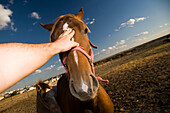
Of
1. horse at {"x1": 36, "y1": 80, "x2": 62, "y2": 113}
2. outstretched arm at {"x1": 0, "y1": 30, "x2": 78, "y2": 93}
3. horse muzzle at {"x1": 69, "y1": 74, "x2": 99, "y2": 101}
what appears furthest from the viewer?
horse at {"x1": 36, "y1": 80, "x2": 62, "y2": 113}

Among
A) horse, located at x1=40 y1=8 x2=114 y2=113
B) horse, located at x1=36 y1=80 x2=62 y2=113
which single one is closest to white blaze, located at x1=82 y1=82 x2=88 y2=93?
horse, located at x1=40 y1=8 x2=114 y2=113

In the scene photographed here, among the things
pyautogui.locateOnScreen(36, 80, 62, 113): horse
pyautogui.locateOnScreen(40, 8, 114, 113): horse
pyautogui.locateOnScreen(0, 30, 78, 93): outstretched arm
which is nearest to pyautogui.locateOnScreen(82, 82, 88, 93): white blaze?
pyautogui.locateOnScreen(40, 8, 114, 113): horse

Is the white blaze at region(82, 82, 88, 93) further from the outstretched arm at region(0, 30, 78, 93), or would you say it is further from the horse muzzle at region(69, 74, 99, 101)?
the outstretched arm at region(0, 30, 78, 93)

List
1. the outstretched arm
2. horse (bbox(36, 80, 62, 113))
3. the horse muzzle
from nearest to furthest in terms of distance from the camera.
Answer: the outstretched arm
the horse muzzle
horse (bbox(36, 80, 62, 113))

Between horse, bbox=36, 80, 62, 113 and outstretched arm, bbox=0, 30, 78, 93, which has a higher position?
outstretched arm, bbox=0, 30, 78, 93

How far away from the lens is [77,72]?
1.27 meters

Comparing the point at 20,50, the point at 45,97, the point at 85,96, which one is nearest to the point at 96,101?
the point at 85,96

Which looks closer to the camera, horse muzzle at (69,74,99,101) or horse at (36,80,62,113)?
horse muzzle at (69,74,99,101)

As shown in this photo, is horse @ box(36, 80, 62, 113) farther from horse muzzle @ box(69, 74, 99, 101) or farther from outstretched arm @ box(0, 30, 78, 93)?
outstretched arm @ box(0, 30, 78, 93)

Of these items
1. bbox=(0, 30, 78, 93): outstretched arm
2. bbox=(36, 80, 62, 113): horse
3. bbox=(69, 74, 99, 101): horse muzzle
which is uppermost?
bbox=(0, 30, 78, 93): outstretched arm

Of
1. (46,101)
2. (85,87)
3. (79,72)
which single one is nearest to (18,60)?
(79,72)

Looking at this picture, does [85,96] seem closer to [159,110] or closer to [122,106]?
[159,110]

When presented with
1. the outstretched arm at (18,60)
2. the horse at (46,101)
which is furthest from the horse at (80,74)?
the horse at (46,101)

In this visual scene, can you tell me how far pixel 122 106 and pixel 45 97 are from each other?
407cm
